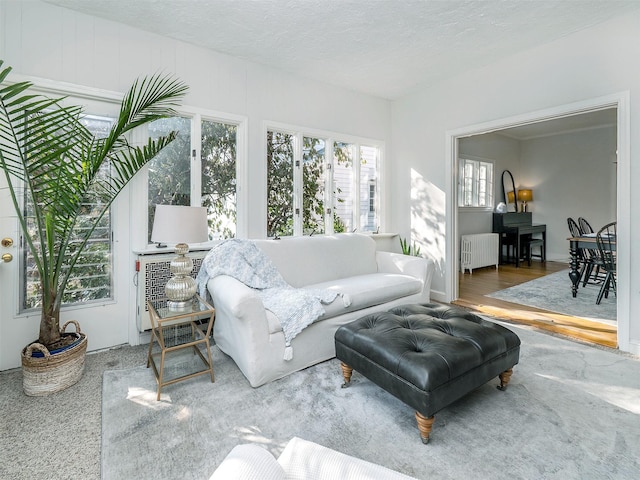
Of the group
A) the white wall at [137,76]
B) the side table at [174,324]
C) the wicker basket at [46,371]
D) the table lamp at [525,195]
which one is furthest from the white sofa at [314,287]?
the table lamp at [525,195]

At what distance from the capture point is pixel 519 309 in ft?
12.4

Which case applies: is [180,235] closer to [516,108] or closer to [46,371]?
[46,371]

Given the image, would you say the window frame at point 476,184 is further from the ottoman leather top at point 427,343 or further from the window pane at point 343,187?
the ottoman leather top at point 427,343

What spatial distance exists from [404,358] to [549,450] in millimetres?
788

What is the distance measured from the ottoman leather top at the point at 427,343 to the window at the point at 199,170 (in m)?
1.88

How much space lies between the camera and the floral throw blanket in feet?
7.46

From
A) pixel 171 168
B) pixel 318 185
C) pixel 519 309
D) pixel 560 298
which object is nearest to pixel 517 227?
pixel 560 298

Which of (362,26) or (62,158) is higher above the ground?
(362,26)

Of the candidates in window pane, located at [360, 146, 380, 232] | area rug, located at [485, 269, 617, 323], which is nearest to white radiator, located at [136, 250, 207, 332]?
window pane, located at [360, 146, 380, 232]

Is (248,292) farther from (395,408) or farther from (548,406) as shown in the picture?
(548,406)

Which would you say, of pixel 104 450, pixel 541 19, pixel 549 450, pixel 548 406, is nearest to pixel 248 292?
pixel 104 450

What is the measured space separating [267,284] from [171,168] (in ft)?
4.66

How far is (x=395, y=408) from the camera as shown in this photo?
74.8 inches

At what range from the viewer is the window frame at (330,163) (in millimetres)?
3613
